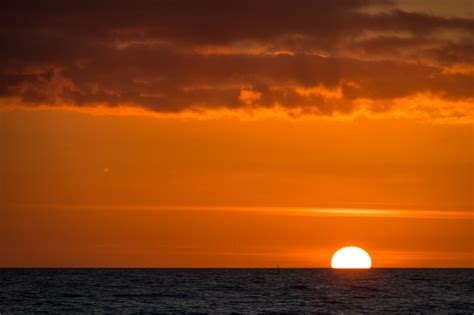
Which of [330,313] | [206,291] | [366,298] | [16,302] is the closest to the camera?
[330,313]

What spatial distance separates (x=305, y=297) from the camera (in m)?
133

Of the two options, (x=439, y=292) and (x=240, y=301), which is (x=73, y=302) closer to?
(x=240, y=301)

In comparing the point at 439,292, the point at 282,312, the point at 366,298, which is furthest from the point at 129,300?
the point at 439,292

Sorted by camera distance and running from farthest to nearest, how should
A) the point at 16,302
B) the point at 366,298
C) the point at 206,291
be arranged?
the point at 206,291, the point at 366,298, the point at 16,302

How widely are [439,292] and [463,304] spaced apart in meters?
31.6

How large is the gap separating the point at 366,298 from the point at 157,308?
3852 cm

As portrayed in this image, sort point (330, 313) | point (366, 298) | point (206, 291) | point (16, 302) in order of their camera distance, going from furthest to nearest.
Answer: point (206, 291) → point (366, 298) → point (16, 302) → point (330, 313)

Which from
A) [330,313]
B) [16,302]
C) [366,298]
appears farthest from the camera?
[366,298]

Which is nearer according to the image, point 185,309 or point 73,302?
point 185,309

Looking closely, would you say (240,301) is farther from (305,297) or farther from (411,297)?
(411,297)

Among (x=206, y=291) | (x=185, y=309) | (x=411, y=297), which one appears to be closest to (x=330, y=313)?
(x=185, y=309)

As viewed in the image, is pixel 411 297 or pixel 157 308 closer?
pixel 157 308

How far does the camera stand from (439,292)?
149500 mm

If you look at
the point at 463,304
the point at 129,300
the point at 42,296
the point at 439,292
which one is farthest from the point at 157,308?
the point at 439,292
